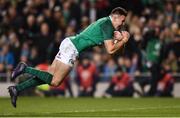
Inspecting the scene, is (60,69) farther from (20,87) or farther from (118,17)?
(118,17)

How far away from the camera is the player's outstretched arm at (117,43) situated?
1364cm

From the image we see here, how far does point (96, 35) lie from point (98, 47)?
10.4m

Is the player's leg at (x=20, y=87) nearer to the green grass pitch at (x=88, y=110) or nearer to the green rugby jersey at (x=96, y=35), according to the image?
the green grass pitch at (x=88, y=110)

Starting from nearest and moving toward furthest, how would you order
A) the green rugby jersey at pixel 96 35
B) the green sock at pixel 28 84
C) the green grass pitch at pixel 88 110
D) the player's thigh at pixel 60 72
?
the green rugby jersey at pixel 96 35
the player's thigh at pixel 60 72
the green sock at pixel 28 84
the green grass pitch at pixel 88 110

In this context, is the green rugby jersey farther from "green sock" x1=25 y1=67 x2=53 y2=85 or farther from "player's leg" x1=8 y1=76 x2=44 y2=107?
"player's leg" x1=8 y1=76 x2=44 y2=107

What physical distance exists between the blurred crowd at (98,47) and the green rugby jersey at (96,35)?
8.87 m

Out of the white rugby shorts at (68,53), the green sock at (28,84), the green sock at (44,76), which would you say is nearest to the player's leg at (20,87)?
the green sock at (28,84)

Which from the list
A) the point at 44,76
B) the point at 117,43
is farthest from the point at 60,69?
the point at 117,43

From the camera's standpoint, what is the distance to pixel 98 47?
24.4m

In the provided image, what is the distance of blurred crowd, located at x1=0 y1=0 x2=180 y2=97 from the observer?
75.6 feet

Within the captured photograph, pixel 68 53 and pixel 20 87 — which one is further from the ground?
pixel 68 53

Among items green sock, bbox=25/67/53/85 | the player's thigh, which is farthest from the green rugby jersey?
green sock, bbox=25/67/53/85

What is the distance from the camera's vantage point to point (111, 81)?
76.4ft

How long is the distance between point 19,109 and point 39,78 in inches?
83.2
